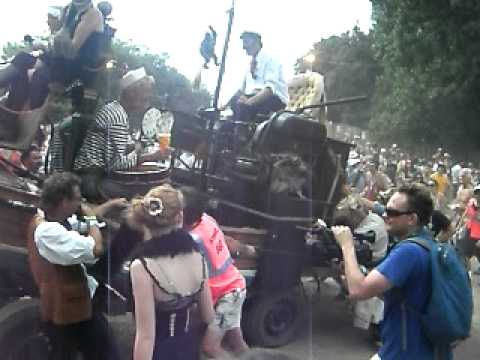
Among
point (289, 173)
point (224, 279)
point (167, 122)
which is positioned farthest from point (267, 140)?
point (224, 279)

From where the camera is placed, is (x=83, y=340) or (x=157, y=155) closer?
(x=83, y=340)

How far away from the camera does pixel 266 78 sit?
656 cm

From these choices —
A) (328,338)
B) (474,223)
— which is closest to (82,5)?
(328,338)

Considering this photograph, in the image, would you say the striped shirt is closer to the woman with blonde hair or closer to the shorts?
the shorts

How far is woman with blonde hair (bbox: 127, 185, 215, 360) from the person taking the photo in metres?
3.01

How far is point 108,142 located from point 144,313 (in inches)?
86.1

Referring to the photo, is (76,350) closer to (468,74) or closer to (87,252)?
→ (87,252)

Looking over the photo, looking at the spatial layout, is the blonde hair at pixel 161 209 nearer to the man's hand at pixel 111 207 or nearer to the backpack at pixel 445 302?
the backpack at pixel 445 302

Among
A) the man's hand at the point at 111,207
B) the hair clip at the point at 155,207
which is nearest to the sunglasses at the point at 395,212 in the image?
the hair clip at the point at 155,207

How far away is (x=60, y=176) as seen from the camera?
145 inches

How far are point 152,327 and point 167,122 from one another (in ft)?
10.4

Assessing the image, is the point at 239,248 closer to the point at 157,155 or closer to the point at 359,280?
the point at 157,155

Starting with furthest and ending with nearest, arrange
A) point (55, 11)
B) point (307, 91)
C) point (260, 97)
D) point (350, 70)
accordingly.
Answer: point (350, 70) → point (307, 91) → point (260, 97) → point (55, 11)

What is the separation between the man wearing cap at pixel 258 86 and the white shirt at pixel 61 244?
2.99 m
